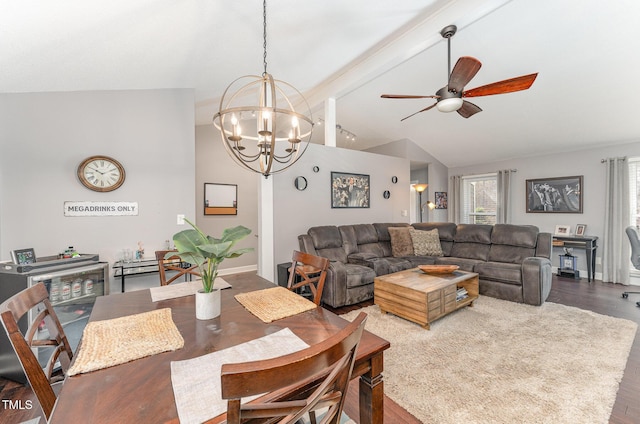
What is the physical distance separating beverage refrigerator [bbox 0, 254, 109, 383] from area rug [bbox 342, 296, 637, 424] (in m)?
2.63

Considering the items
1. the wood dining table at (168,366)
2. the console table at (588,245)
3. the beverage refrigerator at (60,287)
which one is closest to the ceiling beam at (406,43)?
the wood dining table at (168,366)

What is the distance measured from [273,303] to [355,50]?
10.6 feet

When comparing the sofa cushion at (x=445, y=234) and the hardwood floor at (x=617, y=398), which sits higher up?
the sofa cushion at (x=445, y=234)

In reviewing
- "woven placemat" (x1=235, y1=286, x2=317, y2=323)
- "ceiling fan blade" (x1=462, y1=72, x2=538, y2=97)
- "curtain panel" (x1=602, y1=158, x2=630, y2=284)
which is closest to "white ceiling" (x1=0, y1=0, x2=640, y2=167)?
"curtain panel" (x1=602, y1=158, x2=630, y2=284)

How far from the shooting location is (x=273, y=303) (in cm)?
152

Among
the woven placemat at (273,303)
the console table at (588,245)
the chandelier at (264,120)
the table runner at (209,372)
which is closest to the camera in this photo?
the table runner at (209,372)

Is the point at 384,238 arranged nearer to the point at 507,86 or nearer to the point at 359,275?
the point at 359,275

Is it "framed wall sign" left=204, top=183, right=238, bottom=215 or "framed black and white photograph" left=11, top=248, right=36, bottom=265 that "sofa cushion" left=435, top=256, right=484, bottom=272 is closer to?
"framed wall sign" left=204, top=183, right=238, bottom=215

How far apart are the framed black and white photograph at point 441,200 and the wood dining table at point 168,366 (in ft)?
20.3

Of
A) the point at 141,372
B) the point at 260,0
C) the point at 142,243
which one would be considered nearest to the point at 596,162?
the point at 260,0

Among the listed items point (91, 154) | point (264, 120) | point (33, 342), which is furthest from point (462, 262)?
point (91, 154)

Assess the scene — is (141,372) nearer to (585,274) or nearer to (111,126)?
(111,126)

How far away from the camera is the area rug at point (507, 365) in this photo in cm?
170

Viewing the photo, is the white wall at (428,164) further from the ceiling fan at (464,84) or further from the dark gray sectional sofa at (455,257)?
the ceiling fan at (464,84)
